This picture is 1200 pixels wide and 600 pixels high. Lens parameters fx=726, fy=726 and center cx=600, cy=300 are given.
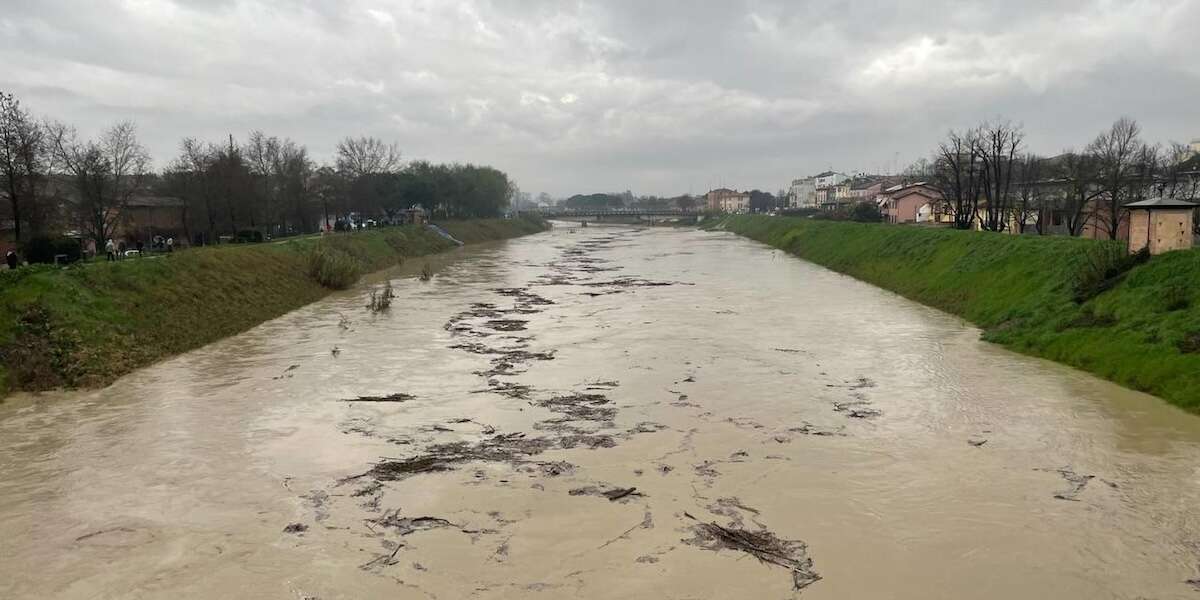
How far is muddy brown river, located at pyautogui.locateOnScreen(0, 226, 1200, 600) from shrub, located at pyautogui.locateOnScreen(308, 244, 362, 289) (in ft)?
56.1

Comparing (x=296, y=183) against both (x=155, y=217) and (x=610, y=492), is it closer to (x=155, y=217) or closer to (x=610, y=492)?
(x=155, y=217)

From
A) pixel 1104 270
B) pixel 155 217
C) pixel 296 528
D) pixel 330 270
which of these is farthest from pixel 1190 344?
pixel 155 217

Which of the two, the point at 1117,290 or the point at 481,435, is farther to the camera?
the point at 1117,290

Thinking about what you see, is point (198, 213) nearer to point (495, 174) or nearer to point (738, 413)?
point (738, 413)

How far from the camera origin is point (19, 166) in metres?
31.3

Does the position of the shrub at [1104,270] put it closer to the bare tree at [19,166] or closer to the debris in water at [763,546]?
the debris in water at [763,546]

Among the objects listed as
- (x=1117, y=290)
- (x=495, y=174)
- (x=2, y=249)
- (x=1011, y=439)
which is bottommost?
(x=1011, y=439)

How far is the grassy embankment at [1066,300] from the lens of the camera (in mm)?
17094

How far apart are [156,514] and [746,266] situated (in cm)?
4853

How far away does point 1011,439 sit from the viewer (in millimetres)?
13805

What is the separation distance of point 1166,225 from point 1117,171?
24587mm

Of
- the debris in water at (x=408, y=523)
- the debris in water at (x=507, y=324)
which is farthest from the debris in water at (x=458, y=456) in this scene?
the debris in water at (x=507, y=324)

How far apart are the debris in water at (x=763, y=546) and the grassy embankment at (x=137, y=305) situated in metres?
16.8

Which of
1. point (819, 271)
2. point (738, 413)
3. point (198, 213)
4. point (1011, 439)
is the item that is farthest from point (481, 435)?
point (198, 213)
